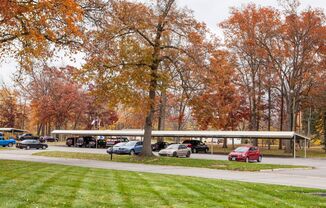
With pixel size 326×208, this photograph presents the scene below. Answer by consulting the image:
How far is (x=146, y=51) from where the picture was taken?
33562 millimetres

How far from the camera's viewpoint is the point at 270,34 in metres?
53.4

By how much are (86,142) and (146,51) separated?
112 ft

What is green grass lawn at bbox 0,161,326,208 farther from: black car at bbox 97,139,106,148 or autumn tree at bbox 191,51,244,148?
black car at bbox 97,139,106,148

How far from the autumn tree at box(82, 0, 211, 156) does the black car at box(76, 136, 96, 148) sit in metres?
29.6

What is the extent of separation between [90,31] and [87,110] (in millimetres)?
69041

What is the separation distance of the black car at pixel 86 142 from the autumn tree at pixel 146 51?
29.6 m

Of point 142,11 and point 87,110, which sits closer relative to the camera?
point 142,11

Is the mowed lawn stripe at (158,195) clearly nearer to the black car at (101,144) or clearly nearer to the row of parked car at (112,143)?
the row of parked car at (112,143)

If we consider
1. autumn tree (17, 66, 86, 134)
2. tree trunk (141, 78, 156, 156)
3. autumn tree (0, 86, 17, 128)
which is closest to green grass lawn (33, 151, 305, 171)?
tree trunk (141, 78, 156, 156)

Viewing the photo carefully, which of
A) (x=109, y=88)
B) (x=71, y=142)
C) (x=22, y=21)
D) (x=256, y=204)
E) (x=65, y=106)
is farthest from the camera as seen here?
(x=65, y=106)

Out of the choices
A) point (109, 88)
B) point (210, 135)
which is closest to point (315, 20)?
point (210, 135)

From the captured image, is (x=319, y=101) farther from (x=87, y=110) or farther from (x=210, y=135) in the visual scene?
(x=87, y=110)

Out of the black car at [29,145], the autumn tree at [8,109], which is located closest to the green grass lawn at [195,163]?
the black car at [29,145]

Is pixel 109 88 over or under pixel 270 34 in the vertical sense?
under
